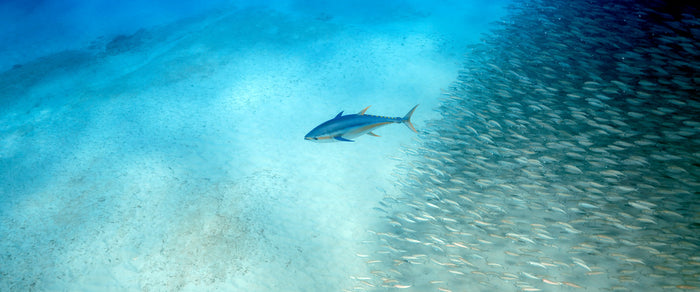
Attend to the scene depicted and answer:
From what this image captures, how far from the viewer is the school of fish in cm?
360

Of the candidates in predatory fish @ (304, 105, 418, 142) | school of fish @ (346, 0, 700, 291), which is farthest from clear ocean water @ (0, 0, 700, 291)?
predatory fish @ (304, 105, 418, 142)

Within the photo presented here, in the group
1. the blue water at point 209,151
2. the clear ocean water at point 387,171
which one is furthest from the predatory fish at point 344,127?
the blue water at point 209,151

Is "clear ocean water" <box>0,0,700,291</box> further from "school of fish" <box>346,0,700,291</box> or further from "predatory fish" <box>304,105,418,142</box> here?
"predatory fish" <box>304,105,418,142</box>

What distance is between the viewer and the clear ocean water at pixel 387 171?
3.85 m

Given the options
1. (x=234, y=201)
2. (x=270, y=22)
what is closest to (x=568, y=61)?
(x=234, y=201)

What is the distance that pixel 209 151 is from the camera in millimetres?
6496

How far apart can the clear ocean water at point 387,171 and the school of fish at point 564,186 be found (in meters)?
0.03

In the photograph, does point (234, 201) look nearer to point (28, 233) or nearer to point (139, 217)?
point (139, 217)

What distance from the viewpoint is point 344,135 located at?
11.6 feet

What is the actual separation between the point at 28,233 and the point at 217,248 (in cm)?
330

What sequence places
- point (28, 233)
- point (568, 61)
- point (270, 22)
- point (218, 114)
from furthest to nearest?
point (270, 22) → point (218, 114) → point (568, 61) → point (28, 233)

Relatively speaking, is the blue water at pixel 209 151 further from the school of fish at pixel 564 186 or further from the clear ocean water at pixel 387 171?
the school of fish at pixel 564 186

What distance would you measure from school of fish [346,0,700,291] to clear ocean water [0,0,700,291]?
1.3 inches

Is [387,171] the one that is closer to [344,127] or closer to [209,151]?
[344,127]
